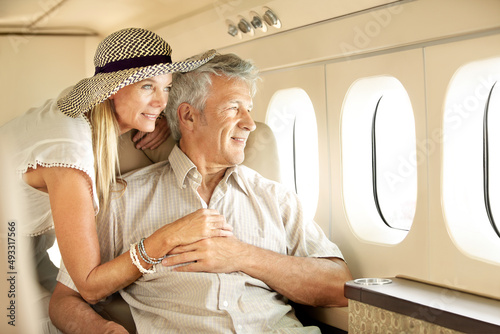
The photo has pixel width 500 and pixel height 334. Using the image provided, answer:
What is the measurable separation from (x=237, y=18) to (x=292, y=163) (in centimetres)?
73

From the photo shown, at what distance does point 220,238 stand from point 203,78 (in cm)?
65

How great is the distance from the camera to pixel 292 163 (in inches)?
102

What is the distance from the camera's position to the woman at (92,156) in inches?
65.0

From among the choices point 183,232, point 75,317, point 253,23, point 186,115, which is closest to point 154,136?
point 186,115

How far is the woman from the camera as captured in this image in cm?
165

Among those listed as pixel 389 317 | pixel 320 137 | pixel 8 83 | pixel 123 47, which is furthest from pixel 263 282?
pixel 8 83

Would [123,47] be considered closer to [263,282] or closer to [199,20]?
[199,20]

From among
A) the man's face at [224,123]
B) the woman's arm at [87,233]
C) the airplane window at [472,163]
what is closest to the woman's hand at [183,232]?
the woman's arm at [87,233]

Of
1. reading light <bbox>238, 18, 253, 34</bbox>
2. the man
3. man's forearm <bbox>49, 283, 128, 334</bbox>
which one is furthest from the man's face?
man's forearm <bbox>49, 283, 128, 334</bbox>

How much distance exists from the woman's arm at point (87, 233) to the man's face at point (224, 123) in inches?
12.5

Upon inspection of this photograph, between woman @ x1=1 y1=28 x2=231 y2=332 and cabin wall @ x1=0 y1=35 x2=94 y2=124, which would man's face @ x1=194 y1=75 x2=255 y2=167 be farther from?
cabin wall @ x1=0 y1=35 x2=94 y2=124

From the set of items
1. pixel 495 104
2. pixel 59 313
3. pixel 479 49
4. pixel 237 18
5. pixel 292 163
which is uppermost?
pixel 237 18

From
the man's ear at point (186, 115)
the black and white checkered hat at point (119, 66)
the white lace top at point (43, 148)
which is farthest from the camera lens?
the man's ear at point (186, 115)

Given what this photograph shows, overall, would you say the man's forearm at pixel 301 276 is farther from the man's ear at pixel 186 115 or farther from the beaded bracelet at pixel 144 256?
the man's ear at pixel 186 115
